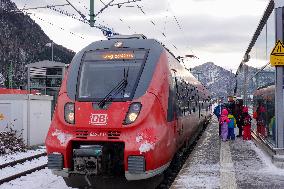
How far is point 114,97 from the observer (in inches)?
305

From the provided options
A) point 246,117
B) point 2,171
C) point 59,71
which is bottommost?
point 2,171

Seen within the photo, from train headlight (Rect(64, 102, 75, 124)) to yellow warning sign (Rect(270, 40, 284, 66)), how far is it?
5.11m

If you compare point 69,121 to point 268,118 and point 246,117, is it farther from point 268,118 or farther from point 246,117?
point 246,117

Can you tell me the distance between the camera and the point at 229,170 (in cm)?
962

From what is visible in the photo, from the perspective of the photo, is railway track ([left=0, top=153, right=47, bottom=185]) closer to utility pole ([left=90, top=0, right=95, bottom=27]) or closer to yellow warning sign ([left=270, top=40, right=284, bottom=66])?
utility pole ([left=90, top=0, right=95, bottom=27])

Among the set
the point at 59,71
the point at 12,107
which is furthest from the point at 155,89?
the point at 59,71

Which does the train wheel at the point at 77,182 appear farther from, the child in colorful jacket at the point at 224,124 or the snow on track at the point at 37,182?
the child in colorful jacket at the point at 224,124

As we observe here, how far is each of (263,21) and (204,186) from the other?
7976mm

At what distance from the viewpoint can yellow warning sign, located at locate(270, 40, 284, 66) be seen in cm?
1038

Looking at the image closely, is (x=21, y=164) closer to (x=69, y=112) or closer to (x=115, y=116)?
(x=69, y=112)

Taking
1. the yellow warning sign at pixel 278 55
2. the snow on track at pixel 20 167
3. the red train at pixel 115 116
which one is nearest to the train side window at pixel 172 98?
the red train at pixel 115 116

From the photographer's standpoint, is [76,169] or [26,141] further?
[26,141]

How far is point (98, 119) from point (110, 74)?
1.06 meters

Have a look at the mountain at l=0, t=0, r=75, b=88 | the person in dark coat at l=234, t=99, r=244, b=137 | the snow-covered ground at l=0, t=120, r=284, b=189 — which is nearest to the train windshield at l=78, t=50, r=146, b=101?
the snow-covered ground at l=0, t=120, r=284, b=189
